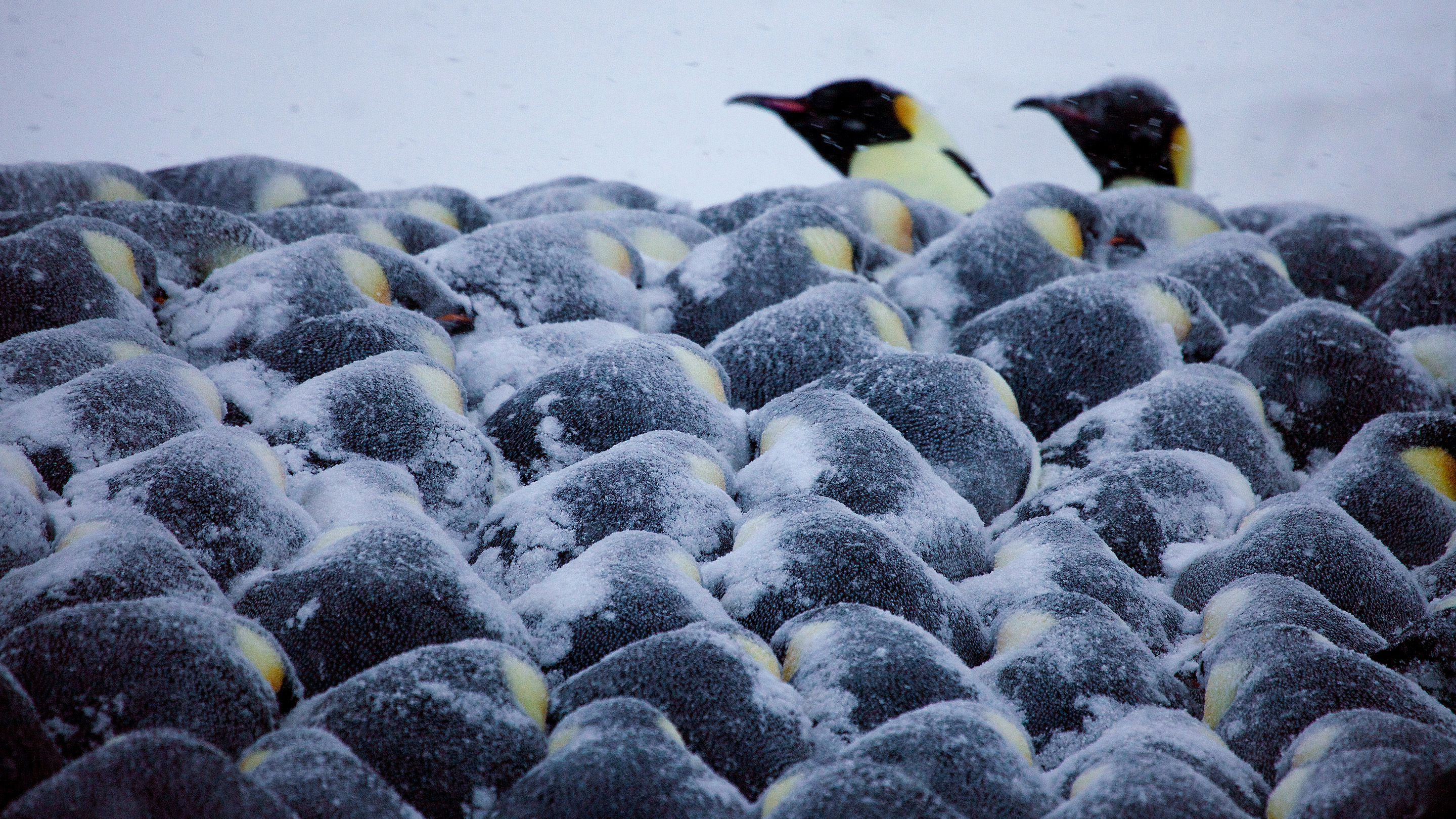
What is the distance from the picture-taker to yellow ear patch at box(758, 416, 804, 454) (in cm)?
86

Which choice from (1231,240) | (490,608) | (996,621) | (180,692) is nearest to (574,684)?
(490,608)

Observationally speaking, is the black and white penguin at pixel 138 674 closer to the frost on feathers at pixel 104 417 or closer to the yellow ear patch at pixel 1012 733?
the frost on feathers at pixel 104 417

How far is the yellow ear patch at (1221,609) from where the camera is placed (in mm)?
702

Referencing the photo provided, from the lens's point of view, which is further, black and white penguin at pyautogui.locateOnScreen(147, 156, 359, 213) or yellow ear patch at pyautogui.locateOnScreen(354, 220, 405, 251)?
black and white penguin at pyautogui.locateOnScreen(147, 156, 359, 213)

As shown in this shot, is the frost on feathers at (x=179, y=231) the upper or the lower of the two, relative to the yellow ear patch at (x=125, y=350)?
upper

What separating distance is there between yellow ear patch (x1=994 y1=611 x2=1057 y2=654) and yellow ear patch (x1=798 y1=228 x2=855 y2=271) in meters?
0.58

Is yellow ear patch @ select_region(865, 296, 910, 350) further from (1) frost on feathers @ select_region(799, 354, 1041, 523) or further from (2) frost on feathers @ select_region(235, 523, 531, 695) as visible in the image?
(2) frost on feathers @ select_region(235, 523, 531, 695)

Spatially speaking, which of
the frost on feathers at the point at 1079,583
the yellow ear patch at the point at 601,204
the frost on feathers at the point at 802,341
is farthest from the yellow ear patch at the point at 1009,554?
the yellow ear patch at the point at 601,204

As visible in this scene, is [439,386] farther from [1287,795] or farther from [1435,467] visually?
[1435,467]

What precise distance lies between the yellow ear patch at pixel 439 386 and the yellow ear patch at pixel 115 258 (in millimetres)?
302

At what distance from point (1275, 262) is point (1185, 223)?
0.45ft

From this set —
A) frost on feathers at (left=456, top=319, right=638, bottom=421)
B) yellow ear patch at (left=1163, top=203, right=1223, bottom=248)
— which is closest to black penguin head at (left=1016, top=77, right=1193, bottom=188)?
yellow ear patch at (left=1163, top=203, right=1223, bottom=248)

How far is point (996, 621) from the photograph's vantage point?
0.70 meters

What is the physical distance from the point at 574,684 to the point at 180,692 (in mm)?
192
